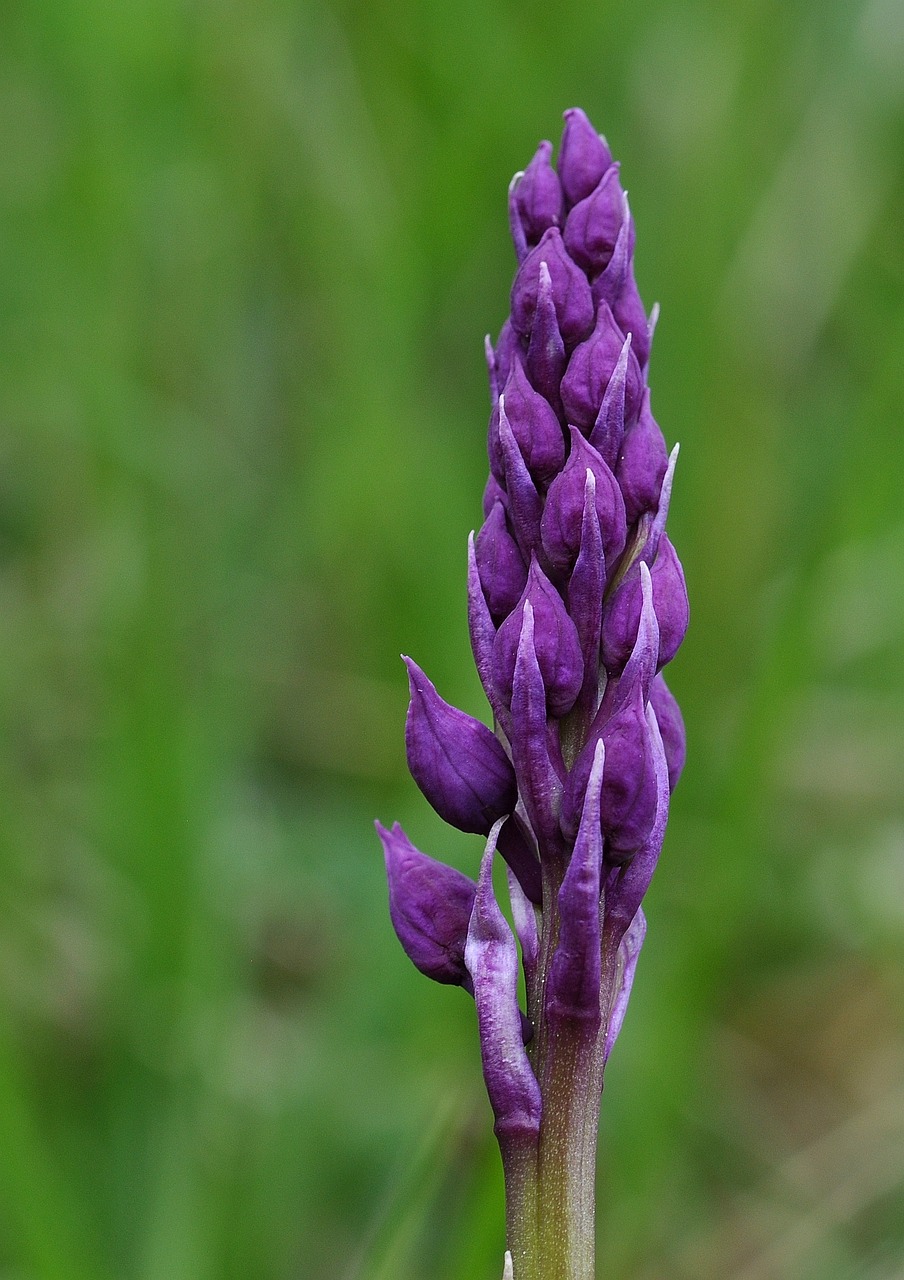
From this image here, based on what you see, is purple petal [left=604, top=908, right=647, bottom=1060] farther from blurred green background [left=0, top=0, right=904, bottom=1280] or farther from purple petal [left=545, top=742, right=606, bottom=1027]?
blurred green background [left=0, top=0, right=904, bottom=1280]

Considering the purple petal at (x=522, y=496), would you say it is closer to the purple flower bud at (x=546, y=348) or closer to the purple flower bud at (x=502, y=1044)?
the purple flower bud at (x=546, y=348)

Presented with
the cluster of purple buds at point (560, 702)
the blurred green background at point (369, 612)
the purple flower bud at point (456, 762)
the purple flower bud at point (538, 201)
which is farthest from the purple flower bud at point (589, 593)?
the blurred green background at point (369, 612)

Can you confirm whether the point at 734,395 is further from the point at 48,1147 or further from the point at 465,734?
the point at 465,734

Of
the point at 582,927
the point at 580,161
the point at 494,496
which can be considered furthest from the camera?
the point at 580,161

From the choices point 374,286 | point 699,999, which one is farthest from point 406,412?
point 699,999

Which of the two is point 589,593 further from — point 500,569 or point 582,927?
point 582,927

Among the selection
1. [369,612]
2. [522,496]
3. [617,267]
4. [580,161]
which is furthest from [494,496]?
[369,612]

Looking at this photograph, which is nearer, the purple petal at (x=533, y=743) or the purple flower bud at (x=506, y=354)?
the purple petal at (x=533, y=743)
